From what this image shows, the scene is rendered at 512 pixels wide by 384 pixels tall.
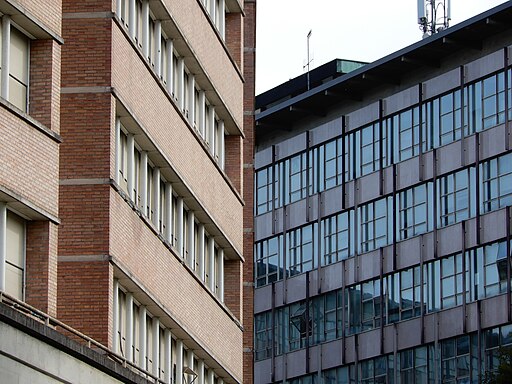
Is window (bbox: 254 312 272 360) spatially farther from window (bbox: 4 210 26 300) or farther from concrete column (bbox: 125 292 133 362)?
window (bbox: 4 210 26 300)

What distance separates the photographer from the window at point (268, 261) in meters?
79.2

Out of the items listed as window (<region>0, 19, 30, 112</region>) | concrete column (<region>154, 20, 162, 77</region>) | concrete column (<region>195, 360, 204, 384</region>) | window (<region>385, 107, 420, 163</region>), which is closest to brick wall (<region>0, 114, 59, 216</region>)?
window (<region>0, 19, 30, 112</region>)

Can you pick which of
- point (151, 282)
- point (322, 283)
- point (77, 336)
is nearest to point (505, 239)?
point (322, 283)

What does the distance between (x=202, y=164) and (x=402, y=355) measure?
31.7 metres

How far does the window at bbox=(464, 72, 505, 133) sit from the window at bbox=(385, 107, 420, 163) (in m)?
3.24

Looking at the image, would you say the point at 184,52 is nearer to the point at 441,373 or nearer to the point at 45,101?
the point at 45,101

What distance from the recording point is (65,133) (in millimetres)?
32000

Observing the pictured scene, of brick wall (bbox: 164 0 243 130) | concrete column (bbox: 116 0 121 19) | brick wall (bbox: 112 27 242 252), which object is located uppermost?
brick wall (bbox: 164 0 243 130)

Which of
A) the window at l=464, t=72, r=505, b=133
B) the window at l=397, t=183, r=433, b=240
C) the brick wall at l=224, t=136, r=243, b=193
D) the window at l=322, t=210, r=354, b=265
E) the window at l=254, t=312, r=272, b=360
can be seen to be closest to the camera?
the brick wall at l=224, t=136, r=243, b=193

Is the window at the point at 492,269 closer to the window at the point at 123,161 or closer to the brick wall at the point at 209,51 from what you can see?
the brick wall at the point at 209,51

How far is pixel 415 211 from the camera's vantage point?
70875mm

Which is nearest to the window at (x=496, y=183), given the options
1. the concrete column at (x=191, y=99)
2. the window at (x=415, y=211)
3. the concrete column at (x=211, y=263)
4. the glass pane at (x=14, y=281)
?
the window at (x=415, y=211)

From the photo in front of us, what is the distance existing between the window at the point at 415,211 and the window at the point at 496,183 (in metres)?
3.23

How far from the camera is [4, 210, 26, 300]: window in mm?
27938
